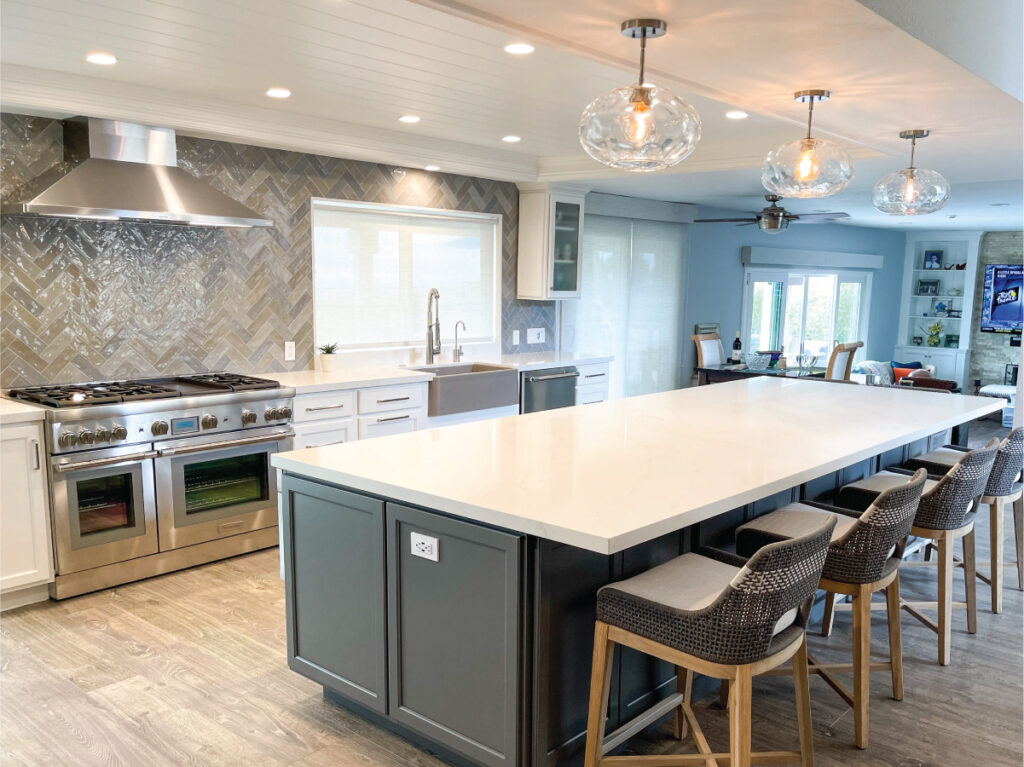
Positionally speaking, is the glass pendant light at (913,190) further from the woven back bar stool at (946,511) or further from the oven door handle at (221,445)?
the oven door handle at (221,445)

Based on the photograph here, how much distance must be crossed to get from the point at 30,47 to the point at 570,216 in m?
3.96

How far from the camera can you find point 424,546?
2266 millimetres

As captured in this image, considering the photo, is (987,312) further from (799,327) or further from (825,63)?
(825,63)

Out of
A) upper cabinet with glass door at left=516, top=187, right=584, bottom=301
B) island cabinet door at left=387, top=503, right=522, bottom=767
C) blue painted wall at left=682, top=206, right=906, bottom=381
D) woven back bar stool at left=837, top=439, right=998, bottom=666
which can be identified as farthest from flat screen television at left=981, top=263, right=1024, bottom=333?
island cabinet door at left=387, top=503, right=522, bottom=767

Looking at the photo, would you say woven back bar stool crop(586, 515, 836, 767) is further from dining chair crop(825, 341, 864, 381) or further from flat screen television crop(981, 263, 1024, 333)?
flat screen television crop(981, 263, 1024, 333)

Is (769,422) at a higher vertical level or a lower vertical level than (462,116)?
lower

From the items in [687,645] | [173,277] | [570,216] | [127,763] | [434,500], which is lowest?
[127,763]

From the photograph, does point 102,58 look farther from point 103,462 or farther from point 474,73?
point 103,462

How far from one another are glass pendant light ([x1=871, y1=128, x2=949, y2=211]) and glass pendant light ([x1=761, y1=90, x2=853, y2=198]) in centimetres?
66

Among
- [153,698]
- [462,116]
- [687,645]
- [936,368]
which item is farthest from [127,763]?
[936,368]

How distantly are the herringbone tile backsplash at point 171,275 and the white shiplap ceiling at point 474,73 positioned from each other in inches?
9.8

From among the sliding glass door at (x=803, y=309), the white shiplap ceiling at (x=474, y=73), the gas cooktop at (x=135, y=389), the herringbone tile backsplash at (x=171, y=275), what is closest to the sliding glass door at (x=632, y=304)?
the sliding glass door at (x=803, y=309)

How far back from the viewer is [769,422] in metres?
3.41

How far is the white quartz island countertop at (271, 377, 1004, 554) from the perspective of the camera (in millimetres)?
2053
